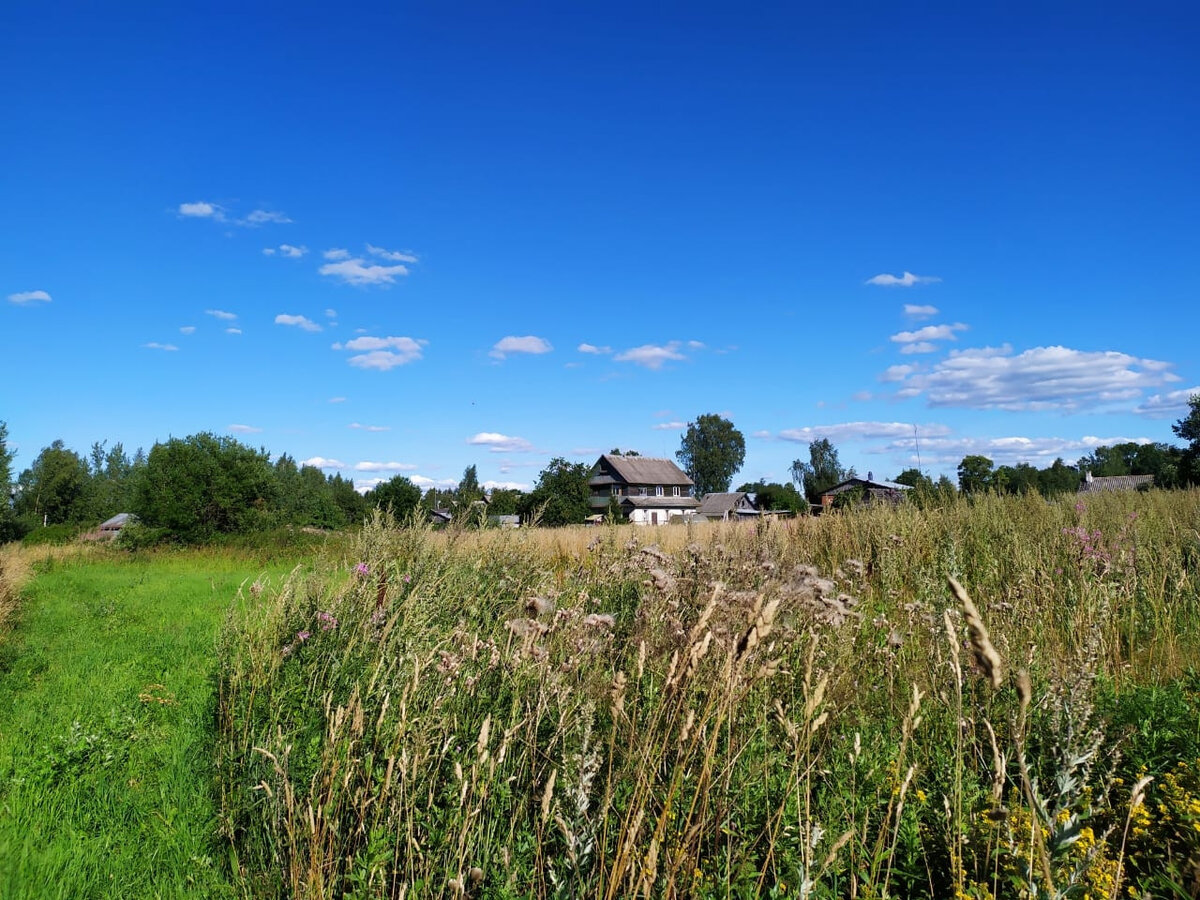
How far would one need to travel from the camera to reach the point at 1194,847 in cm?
222

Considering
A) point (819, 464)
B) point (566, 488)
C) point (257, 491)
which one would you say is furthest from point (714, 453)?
point (257, 491)

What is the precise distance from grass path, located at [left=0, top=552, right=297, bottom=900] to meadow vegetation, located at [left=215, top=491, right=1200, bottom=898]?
0.79ft

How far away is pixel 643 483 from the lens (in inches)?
2830

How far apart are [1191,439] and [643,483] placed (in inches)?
1735

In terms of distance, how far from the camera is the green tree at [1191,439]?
121 feet

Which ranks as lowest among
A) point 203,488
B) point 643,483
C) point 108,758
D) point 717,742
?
point 108,758

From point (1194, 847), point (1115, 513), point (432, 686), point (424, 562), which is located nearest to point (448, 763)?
point (432, 686)

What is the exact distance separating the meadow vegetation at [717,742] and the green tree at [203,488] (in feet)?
81.2

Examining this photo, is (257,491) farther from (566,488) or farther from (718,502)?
(718,502)

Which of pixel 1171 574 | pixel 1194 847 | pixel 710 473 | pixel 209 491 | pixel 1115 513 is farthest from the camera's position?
pixel 710 473

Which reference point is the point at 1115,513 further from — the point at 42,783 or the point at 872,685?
the point at 42,783

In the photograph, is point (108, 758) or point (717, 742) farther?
point (108, 758)

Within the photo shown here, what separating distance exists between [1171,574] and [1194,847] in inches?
182

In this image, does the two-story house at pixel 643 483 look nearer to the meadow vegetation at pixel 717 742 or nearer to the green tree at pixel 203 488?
the green tree at pixel 203 488
